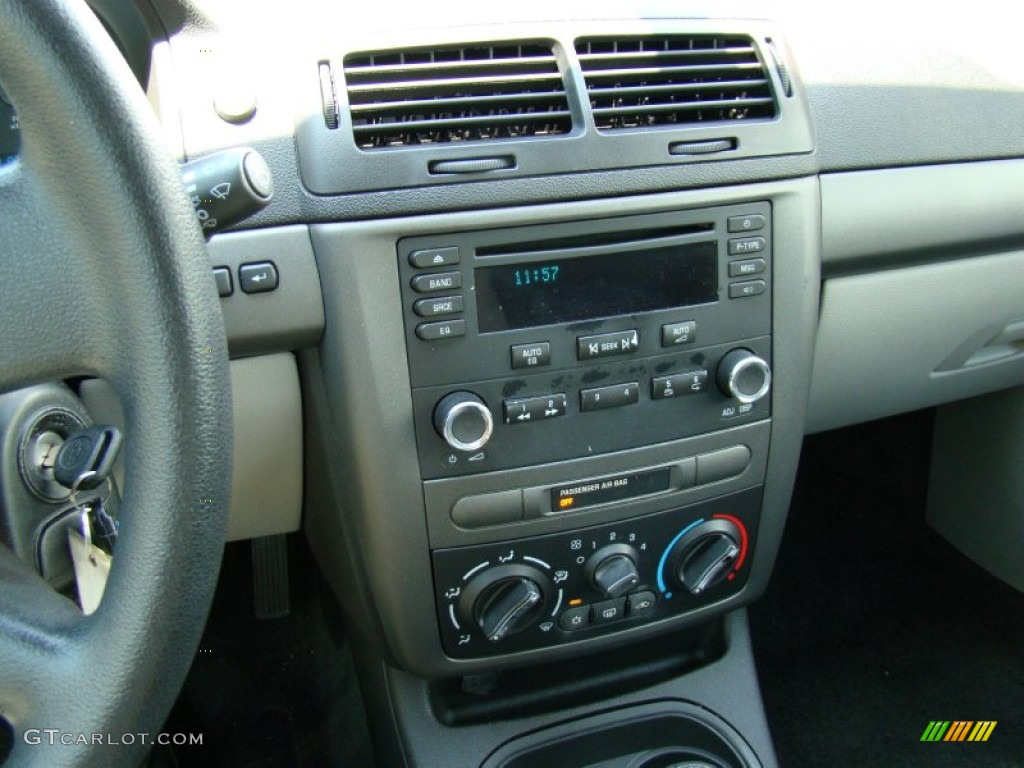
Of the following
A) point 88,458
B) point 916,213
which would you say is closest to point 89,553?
point 88,458

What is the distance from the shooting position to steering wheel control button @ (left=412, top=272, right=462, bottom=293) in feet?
3.09

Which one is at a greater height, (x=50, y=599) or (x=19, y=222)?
(x=19, y=222)

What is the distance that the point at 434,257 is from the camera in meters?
0.94

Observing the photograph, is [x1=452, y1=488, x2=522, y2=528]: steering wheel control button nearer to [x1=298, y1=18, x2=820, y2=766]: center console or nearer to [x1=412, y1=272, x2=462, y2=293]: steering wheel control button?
[x1=298, y1=18, x2=820, y2=766]: center console

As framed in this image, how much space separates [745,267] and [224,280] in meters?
0.52

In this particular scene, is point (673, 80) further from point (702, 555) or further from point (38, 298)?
point (38, 298)

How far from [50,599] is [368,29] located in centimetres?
56

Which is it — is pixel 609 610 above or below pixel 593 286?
below

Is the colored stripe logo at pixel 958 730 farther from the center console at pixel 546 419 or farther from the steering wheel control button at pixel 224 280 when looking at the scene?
the steering wheel control button at pixel 224 280

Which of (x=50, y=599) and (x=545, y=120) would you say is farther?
(x=545, y=120)

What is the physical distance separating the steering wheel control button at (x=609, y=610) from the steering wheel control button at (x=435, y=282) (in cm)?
41

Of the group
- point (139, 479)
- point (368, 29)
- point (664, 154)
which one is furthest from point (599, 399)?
point (139, 479)

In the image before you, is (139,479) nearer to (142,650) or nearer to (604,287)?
(142,650)

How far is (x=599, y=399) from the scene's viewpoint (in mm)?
1016
